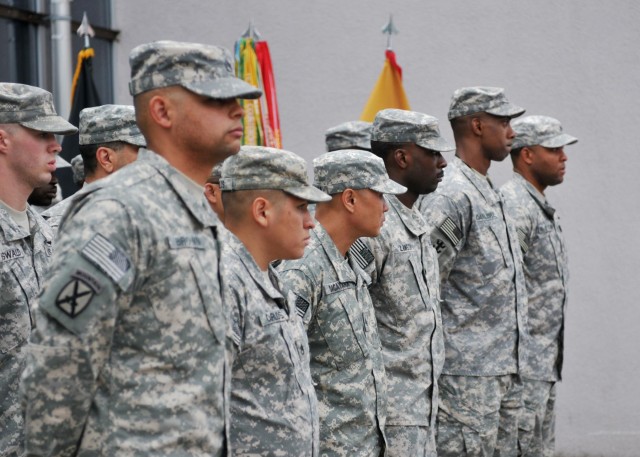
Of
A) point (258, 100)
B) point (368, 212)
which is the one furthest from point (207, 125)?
point (258, 100)

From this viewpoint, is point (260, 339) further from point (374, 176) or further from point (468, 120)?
point (468, 120)

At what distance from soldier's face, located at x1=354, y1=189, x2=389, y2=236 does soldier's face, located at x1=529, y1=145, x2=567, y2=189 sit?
2.73m

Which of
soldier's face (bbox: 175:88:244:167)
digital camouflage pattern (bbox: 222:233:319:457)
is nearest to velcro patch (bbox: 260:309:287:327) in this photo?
digital camouflage pattern (bbox: 222:233:319:457)

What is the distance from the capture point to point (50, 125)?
385cm

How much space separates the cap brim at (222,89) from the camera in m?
2.52

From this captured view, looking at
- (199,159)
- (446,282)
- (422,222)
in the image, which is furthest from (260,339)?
(446,282)

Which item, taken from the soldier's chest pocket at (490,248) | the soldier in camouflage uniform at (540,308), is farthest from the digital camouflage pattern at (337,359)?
the soldier in camouflage uniform at (540,308)

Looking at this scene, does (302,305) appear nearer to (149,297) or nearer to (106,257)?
(149,297)

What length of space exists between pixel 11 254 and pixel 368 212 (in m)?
1.35

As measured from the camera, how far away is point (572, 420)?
7887 millimetres

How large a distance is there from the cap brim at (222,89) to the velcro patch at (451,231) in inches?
113

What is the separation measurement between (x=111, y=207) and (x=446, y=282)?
130 inches

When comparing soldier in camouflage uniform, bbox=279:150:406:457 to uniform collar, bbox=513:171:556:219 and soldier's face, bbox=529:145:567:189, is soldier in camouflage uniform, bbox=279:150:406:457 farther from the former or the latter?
soldier's face, bbox=529:145:567:189

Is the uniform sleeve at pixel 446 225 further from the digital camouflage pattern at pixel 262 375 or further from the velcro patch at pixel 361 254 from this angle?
the digital camouflage pattern at pixel 262 375
